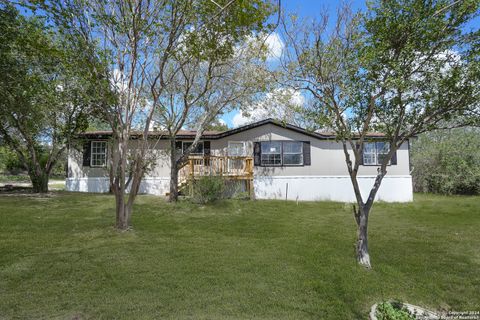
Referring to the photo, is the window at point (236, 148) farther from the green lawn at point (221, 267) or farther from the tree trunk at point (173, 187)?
the green lawn at point (221, 267)

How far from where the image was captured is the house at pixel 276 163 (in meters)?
14.5

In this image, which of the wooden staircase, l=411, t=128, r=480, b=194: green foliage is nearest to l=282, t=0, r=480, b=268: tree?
the wooden staircase

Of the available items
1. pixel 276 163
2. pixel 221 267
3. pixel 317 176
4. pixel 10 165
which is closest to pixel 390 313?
pixel 221 267

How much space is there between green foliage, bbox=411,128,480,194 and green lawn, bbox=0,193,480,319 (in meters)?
8.05

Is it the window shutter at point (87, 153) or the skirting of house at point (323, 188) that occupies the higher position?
the window shutter at point (87, 153)

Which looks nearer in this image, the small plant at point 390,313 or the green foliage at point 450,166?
the small plant at point 390,313

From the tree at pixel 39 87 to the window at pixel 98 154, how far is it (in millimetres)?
1258

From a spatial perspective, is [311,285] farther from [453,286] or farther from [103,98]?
[103,98]

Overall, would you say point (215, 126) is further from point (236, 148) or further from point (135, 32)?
point (135, 32)

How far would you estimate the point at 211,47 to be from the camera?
745cm

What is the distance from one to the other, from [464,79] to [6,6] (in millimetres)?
9423

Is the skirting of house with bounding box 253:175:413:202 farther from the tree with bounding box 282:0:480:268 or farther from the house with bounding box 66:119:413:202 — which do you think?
the tree with bounding box 282:0:480:268

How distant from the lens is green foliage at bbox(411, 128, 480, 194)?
16203 mm

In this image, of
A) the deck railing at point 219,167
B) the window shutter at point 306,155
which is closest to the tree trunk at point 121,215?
the deck railing at point 219,167
